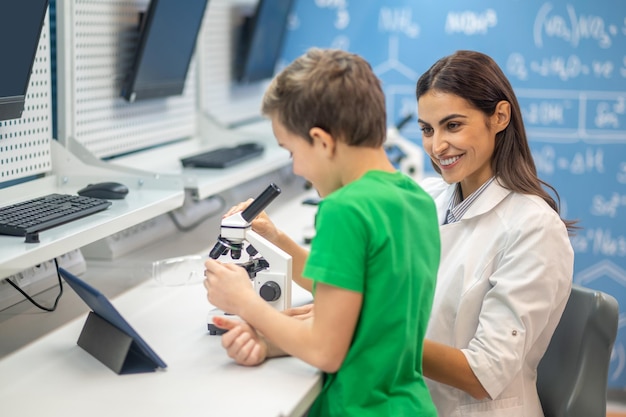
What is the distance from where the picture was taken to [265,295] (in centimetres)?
157

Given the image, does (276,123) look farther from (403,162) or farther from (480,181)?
(403,162)

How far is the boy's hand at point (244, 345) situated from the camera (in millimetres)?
1402

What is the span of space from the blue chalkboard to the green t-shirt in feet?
9.04

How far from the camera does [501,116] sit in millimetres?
1727

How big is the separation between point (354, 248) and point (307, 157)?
181 millimetres

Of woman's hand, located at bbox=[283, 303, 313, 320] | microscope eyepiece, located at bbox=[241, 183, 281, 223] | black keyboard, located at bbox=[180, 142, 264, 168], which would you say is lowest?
black keyboard, located at bbox=[180, 142, 264, 168]

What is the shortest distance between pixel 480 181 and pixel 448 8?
7.92 feet

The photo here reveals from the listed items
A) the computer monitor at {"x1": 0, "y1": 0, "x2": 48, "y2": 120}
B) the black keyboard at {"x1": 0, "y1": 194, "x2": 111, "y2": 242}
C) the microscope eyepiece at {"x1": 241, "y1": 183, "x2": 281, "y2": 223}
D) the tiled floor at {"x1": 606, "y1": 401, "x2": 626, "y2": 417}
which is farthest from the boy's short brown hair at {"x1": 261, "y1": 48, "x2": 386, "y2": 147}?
the tiled floor at {"x1": 606, "y1": 401, "x2": 626, "y2": 417}

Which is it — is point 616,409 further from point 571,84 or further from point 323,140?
point 323,140

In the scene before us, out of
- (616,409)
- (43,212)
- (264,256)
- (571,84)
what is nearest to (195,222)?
(43,212)

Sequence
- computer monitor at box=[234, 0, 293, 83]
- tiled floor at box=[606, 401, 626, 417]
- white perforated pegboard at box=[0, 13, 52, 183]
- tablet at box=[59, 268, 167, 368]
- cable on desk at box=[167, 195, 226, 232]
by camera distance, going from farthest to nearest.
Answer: computer monitor at box=[234, 0, 293, 83], tiled floor at box=[606, 401, 626, 417], cable on desk at box=[167, 195, 226, 232], white perforated pegboard at box=[0, 13, 52, 183], tablet at box=[59, 268, 167, 368]

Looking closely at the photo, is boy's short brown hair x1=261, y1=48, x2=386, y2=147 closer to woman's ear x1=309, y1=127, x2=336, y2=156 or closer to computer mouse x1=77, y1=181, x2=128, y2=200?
woman's ear x1=309, y1=127, x2=336, y2=156

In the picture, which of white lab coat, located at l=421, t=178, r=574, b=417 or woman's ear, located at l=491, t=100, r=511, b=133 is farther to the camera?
woman's ear, located at l=491, t=100, r=511, b=133

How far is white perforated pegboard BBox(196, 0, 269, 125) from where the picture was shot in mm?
3393
